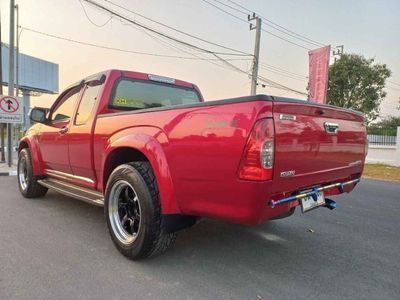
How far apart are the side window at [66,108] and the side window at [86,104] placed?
276 millimetres

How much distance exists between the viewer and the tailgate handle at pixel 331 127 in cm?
315

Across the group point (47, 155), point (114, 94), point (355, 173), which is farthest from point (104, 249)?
point (355, 173)

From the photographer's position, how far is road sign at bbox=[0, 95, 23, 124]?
35.4 feet

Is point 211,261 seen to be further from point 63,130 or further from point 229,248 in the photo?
point 63,130

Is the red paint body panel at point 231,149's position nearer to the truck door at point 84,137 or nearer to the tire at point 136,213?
the tire at point 136,213

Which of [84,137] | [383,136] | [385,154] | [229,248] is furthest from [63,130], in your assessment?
[383,136]

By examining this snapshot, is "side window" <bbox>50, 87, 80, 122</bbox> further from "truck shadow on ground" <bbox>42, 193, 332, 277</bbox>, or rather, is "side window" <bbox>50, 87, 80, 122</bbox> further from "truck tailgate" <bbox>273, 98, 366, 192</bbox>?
"truck tailgate" <bbox>273, 98, 366, 192</bbox>

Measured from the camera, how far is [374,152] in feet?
60.4

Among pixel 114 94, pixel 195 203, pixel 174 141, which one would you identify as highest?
pixel 114 94

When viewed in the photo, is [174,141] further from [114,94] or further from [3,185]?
[3,185]

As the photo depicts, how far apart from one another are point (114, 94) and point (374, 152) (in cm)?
1734

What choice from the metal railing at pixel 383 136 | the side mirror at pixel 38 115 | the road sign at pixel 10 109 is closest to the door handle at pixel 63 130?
the side mirror at pixel 38 115

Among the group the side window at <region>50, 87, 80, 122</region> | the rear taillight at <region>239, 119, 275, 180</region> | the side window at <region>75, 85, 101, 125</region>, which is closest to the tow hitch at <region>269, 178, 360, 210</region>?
the rear taillight at <region>239, 119, 275, 180</region>

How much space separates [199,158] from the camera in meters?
2.79
